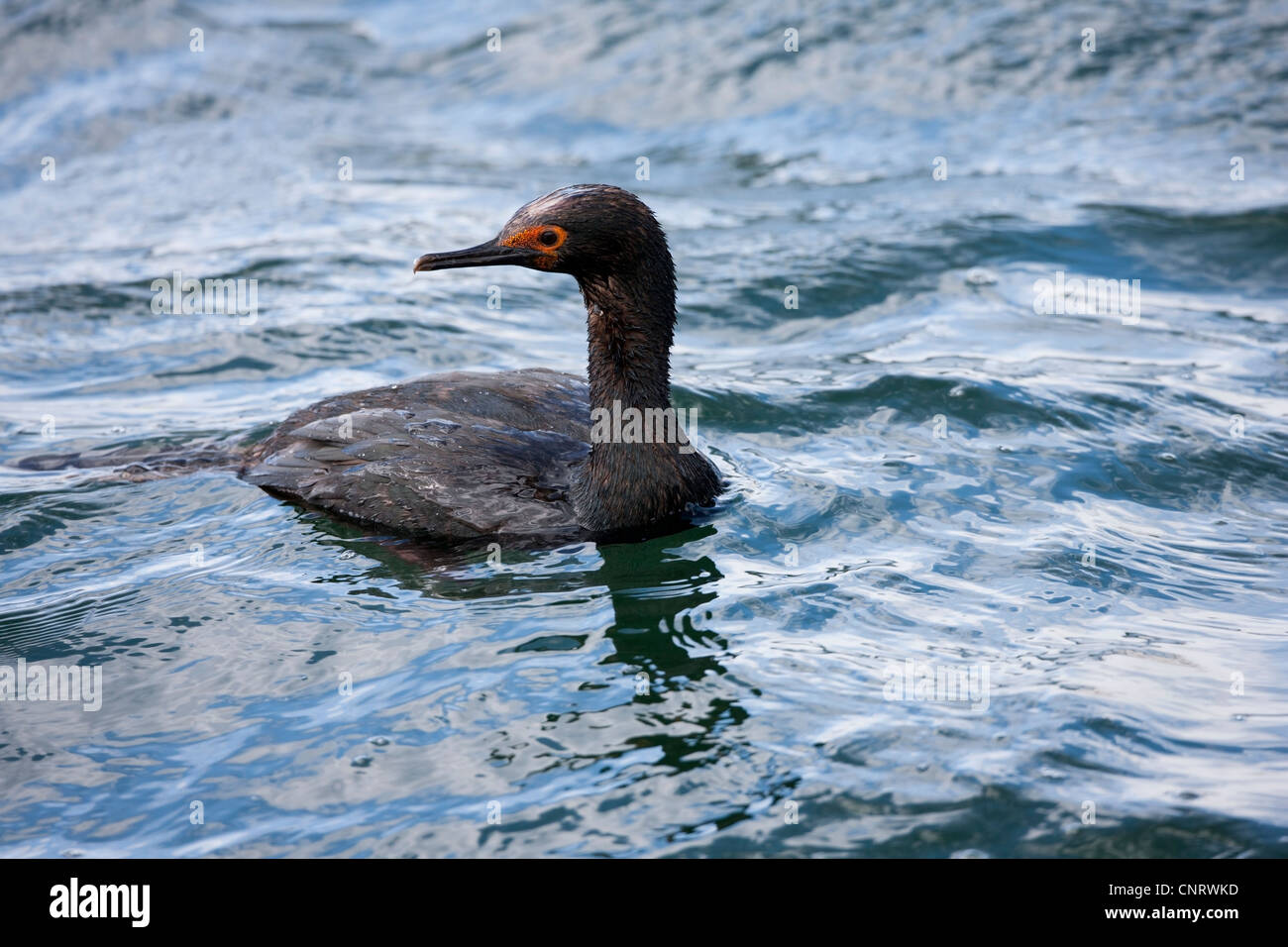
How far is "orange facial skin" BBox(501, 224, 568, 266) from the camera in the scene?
6539 mm

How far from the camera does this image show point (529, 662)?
18.9 ft

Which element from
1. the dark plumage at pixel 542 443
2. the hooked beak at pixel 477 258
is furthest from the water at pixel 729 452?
the hooked beak at pixel 477 258

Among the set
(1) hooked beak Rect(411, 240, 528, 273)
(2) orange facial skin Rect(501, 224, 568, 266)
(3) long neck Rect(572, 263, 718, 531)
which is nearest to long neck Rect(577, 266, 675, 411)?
(3) long neck Rect(572, 263, 718, 531)

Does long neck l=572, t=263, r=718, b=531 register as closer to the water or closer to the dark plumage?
the dark plumage

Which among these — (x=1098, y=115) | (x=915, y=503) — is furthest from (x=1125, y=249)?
(x=915, y=503)

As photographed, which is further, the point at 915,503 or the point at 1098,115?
the point at 1098,115

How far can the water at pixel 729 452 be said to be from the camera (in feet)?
16.4

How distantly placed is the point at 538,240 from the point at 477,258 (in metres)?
0.31

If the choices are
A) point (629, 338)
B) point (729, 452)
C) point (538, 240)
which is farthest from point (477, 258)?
point (729, 452)

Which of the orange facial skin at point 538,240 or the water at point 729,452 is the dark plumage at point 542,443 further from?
the water at point 729,452

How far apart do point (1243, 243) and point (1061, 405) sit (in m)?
4.29

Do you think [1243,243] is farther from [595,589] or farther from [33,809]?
[33,809]

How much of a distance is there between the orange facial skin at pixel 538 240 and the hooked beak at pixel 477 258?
0.12 feet
